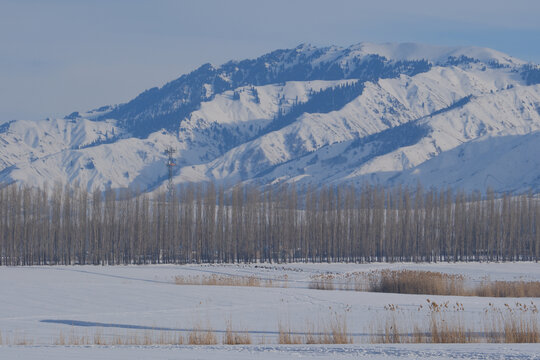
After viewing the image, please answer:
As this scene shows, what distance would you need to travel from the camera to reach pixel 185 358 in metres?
14.5

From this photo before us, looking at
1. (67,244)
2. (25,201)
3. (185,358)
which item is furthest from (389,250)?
(185,358)

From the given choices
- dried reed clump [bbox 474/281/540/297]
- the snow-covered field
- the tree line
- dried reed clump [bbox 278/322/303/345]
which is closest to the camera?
the snow-covered field

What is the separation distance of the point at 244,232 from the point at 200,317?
58.0m

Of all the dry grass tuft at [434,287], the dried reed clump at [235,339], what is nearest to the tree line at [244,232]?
the dry grass tuft at [434,287]

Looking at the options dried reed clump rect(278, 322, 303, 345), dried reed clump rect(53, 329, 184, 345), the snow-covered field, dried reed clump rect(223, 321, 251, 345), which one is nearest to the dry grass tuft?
the snow-covered field

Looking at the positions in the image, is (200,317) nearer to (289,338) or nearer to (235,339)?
(235,339)

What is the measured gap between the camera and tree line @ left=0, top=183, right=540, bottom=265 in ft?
252

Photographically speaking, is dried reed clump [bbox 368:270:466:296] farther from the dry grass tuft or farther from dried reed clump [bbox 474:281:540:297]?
dried reed clump [bbox 474:281:540:297]

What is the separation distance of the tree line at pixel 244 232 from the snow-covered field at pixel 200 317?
42.0 metres

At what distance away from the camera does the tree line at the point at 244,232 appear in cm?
7669

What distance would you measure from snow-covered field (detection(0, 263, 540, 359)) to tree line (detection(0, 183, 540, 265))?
41999mm

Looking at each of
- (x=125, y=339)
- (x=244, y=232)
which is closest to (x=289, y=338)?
(x=125, y=339)

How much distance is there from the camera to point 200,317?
79.7 feet

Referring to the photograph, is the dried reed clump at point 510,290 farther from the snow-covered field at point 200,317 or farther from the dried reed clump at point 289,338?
the dried reed clump at point 289,338
